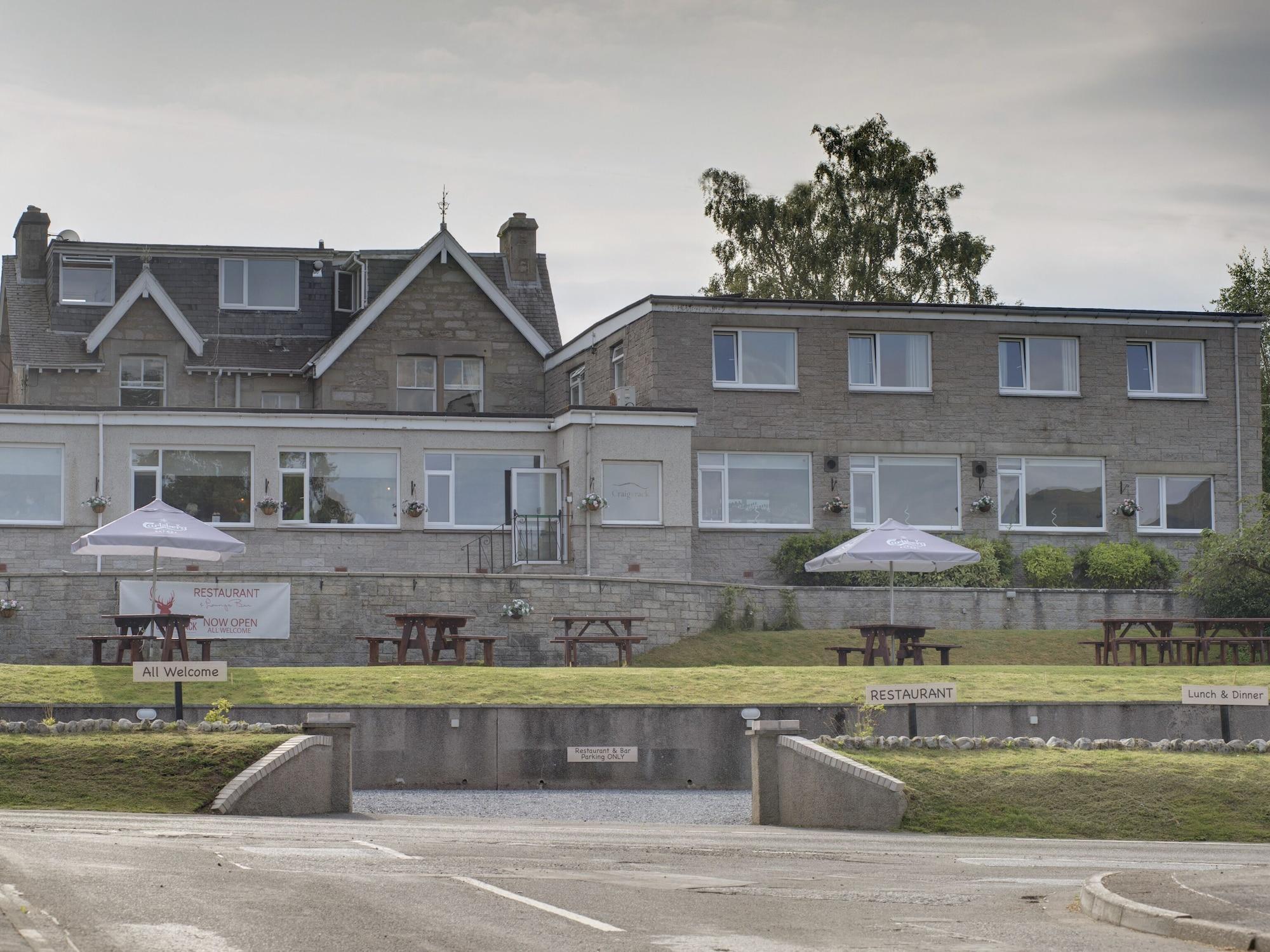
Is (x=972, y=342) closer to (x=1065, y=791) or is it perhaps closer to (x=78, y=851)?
(x=1065, y=791)

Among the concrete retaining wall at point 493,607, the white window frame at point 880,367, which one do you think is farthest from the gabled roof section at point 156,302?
the white window frame at point 880,367

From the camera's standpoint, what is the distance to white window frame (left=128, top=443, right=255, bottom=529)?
32.9 meters

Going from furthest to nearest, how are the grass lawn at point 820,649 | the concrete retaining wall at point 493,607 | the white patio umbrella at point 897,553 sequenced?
the grass lawn at point 820,649 < the concrete retaining wall at point 493,607 < the white patio umbrella at point 897,553

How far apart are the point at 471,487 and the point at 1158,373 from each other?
14765 mm

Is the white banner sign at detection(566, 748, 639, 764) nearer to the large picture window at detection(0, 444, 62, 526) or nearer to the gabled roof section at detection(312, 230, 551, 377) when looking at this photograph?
the large picture window at detection(0, 444, 62, 526)

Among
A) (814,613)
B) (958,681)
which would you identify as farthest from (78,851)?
(814,613)

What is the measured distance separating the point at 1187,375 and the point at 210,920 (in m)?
32.3

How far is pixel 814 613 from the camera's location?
3041cm

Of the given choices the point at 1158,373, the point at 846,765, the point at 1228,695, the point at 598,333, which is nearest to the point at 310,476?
the point at 598,333

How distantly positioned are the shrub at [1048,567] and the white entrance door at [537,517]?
904 centimetres

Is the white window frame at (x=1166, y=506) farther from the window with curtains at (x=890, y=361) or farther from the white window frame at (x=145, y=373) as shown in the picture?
the white window frame at (x=145, y=373)

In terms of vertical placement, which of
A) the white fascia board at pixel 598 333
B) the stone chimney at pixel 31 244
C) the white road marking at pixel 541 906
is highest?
the stone chimney at pixel 31 244

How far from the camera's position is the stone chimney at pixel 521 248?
148ft

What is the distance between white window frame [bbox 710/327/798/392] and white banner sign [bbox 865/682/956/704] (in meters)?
18.1
